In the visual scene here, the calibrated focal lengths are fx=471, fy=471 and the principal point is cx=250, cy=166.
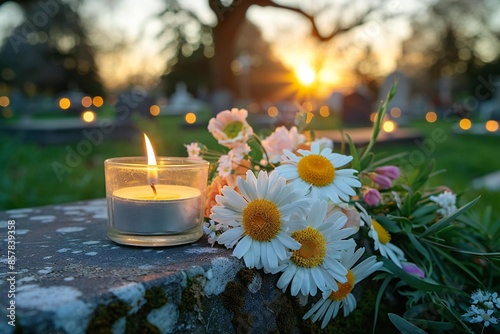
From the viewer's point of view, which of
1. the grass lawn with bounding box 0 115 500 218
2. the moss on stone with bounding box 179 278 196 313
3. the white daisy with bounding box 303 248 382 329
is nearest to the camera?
the moss on stone with bounding box 179 278 196 313

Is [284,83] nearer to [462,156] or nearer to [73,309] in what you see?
[462,156]

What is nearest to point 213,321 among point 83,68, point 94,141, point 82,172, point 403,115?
point 82,172

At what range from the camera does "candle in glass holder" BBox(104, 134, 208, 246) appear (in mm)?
1069

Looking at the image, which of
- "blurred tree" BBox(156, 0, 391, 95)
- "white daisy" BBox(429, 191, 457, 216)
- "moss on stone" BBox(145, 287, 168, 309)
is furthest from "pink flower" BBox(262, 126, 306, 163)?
"blurred tree" BBox(156, 0, 391, 95)

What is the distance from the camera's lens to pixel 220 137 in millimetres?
1354

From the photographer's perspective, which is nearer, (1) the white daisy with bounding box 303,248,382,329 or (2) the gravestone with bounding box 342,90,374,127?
(1) the white daisy with bounding box 303,248,382,329

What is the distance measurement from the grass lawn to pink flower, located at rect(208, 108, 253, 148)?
0.72m

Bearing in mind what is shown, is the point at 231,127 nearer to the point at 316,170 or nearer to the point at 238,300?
the point at 316,170

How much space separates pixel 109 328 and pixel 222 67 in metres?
10.9

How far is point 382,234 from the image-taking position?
1.33 meters

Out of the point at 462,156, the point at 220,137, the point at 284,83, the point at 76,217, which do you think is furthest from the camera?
the point at 284,83

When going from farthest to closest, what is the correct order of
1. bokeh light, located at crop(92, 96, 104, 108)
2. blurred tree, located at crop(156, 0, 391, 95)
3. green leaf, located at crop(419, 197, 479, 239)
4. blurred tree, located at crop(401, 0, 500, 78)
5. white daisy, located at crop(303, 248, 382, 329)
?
blurred tree, located at crop(401, 0, 500, 78), bokeh light, located at crop(92, 96, 104, 108), blurred tree, located at crop(156, 0, 391, 95), green leaf, located at crop(419, 197, 479, 239), white daisy, located at crop(303, 248, 382, 329)

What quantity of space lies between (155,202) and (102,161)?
581 centimetres

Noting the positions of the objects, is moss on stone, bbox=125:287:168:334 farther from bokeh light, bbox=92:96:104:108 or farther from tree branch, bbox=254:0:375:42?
bokeh light, bbox=92:96:104:108
